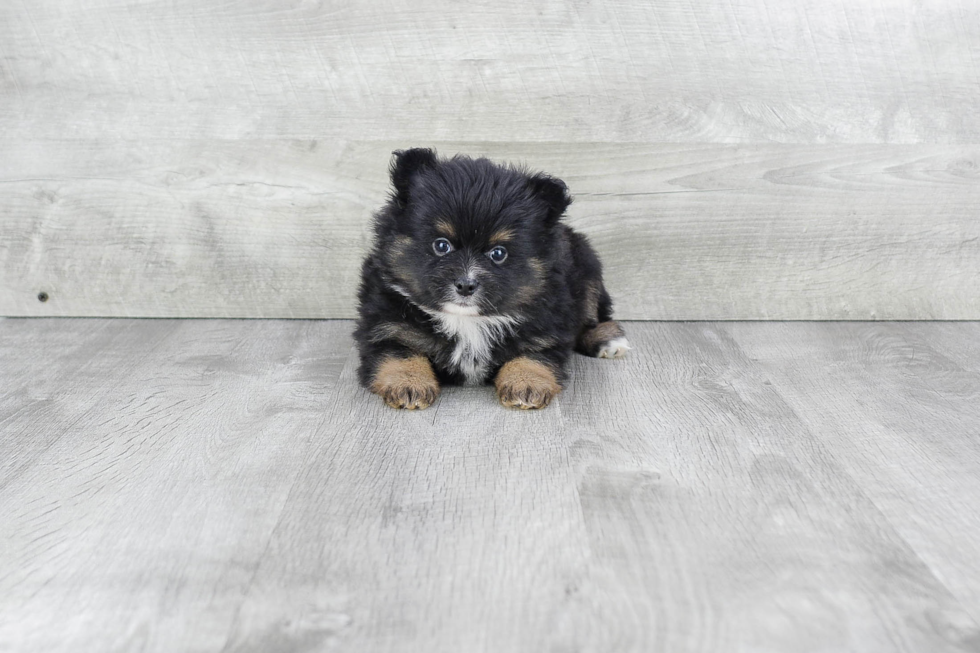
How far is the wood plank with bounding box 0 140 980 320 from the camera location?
3.87m

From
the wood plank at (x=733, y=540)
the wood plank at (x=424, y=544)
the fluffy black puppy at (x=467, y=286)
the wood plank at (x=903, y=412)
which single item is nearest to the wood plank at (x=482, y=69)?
the fluffy black puppy at (x=467, y=286)

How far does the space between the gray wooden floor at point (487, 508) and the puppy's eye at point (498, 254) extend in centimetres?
54

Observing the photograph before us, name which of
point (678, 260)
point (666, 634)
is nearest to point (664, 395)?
point (678, 260)

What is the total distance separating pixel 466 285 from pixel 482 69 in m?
1.46

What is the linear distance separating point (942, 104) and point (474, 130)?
2256 mm

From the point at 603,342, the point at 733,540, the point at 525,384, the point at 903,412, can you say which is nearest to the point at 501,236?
the point at 525,384

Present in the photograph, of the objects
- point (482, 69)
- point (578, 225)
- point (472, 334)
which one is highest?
point (482, 69)

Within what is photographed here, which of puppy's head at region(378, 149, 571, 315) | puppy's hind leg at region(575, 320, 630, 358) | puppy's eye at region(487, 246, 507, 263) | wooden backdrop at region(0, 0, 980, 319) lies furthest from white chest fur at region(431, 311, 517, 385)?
wooden backdrop at region(0, 0, 980, 319)

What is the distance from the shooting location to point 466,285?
8.98ft

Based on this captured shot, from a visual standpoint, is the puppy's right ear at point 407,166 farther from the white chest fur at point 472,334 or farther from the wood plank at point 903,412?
the wood plank at point 903,412

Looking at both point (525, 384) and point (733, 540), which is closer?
point (733, 540)

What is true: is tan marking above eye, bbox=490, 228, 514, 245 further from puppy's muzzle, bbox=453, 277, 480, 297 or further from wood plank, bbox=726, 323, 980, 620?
wood plank, bbox=726, 323, 980, 620

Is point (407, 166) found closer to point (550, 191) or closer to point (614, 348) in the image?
point (550, 191)

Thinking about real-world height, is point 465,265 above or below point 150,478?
above
